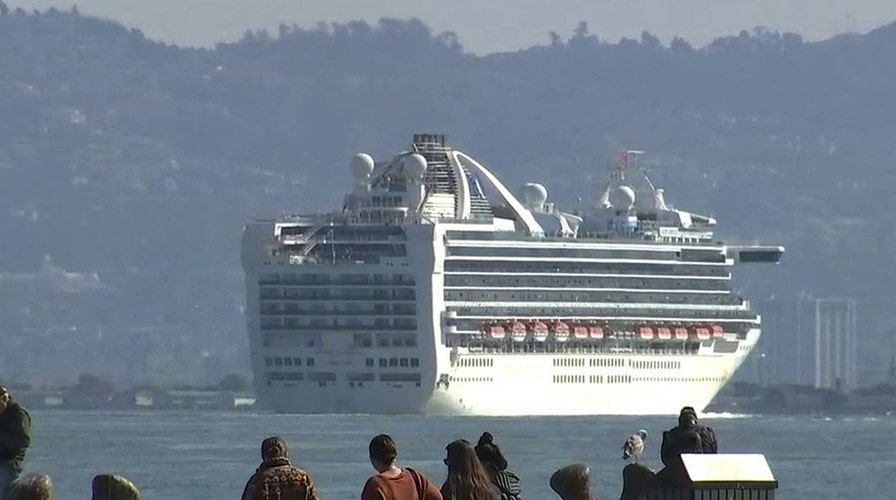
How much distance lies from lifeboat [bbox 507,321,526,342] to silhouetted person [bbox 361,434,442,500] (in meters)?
94.6

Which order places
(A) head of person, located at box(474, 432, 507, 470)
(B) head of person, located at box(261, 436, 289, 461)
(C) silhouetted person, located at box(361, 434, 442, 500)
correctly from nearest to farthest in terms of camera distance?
(B) head of person, located at box(261, 436, 289, 461), (C) silhouetted person, located at box(361, 434, 442, 500), (A) head of person, located at box(474, 432, 507, 470)

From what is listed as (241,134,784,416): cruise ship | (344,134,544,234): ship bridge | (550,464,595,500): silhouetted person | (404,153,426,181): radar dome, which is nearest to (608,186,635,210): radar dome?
(344,134,544,234): ship bridge

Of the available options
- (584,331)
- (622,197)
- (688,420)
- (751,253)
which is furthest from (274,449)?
(622,197)

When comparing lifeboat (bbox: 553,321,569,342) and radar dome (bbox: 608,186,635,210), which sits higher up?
radar dome (bbox: 608,186,635,210)

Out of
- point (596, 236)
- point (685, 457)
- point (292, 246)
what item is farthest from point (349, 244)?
point (685, 457)

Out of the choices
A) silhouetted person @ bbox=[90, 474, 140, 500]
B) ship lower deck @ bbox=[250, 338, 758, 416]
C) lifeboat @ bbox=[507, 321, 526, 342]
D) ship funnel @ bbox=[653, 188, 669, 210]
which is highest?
ship funnel @ bbox=[653, 188, 669, 210]

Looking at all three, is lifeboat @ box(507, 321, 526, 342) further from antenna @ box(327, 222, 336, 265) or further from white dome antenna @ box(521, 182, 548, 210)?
white dome antenna @ box(521, 182, 548, 210)

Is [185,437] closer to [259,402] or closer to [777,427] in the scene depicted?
[259,402]

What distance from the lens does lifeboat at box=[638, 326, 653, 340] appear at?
4707 inches

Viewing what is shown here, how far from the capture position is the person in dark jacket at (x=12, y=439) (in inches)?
919

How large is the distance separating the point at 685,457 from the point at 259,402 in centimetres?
9649

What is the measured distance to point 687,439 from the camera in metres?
25.3

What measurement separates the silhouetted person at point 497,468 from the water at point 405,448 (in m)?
29.4

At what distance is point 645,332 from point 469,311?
707 centimetres
